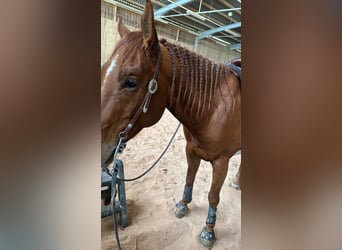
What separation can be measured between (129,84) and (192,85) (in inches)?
8.7

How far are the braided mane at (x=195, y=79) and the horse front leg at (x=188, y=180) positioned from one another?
0.53 feet

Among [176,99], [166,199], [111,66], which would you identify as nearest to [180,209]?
[166,199]

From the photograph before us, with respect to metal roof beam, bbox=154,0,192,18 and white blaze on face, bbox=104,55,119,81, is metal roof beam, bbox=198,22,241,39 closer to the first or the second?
metal roof beam, bbox=154,0,192,18

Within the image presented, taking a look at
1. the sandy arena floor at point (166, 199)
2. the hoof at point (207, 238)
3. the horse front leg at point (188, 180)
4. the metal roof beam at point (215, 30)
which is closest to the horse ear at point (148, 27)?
the metal roof beam at point (215, 30)

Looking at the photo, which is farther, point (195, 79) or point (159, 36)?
point (195, 79)

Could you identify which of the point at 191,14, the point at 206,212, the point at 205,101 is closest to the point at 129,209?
the point at 206,212

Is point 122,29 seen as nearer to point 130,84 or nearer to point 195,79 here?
point 130,84

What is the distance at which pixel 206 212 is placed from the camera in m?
0.65

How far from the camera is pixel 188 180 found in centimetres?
69

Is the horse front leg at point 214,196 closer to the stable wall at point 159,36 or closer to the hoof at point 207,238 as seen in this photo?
the hoof at point 207,238

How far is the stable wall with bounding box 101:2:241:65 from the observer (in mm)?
328

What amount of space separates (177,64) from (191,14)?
13cm
